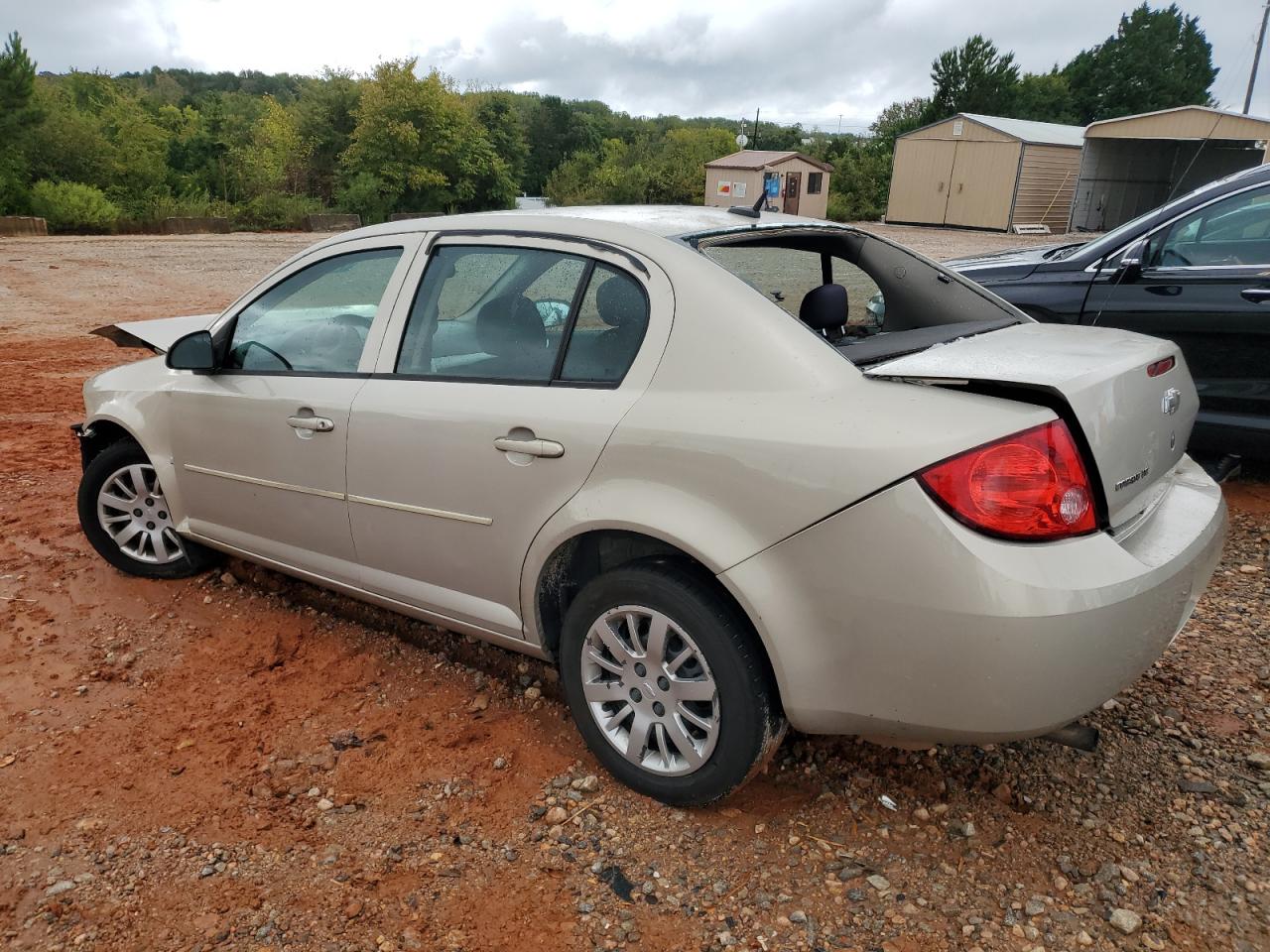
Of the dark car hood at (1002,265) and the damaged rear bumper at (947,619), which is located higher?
the dark car hood at (1002,265)

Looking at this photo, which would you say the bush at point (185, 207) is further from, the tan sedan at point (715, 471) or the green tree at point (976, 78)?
the green tree at point (976, 78)

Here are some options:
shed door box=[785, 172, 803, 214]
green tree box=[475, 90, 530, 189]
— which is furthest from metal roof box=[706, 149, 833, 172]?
green tree box=[475, 90, 530, 189]

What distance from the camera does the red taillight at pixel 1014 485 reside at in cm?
208

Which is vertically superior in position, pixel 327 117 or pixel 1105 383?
pixel 327 117

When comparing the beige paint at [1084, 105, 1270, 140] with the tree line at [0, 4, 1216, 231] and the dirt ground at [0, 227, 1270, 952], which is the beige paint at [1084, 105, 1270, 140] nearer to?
the tree line at [0, 4, 1216, 231]

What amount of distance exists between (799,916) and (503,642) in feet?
4.05

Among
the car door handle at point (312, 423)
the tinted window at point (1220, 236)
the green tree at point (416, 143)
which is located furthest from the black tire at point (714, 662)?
the green tree at point (416, 143)

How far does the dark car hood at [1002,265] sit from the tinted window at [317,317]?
3.45 metres

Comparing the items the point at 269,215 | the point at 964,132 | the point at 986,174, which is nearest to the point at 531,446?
the point at 269,215

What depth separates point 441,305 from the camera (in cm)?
312

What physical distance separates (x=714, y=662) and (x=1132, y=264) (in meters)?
4.08

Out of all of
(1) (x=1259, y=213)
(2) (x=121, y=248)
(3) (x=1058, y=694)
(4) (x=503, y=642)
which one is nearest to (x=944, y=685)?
(3) (x=1058, y=694)

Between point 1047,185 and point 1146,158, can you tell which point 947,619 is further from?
point 1146,158

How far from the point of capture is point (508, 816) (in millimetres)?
2695
